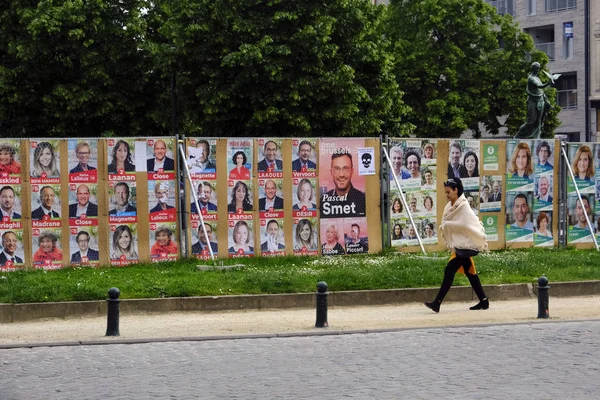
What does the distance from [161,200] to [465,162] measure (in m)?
6.50

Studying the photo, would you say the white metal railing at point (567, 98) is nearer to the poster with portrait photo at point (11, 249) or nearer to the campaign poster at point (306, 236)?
the campaign poster at point (306, 236)

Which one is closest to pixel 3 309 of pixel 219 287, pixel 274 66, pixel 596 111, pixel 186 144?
pixel 219 287

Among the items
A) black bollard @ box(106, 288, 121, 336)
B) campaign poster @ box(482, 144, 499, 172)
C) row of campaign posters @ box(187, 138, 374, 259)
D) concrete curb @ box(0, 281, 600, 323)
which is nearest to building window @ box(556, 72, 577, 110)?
campaign poster @ box(482, 144, 499, 172)

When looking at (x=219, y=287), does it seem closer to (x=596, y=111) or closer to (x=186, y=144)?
(x=186, y=144)

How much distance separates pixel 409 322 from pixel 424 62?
39.5m

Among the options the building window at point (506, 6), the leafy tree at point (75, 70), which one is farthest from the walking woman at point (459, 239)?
the building window at point (506, 6)

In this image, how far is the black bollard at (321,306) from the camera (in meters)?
13.6

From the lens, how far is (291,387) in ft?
31.6

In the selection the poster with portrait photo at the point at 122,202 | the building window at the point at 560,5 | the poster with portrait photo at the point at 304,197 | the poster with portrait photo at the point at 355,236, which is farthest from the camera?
the building window at the point at 560,5

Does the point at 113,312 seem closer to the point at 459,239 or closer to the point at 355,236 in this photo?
the point at 459,239

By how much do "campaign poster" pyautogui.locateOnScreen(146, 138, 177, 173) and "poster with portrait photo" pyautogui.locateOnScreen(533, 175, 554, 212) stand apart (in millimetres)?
8003

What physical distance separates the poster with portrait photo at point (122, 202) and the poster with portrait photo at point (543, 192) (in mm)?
8719

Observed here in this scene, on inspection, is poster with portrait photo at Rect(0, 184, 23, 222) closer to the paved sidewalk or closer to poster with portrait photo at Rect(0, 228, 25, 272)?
poster with portrait photo at Rect(0, 228, 25, 272)

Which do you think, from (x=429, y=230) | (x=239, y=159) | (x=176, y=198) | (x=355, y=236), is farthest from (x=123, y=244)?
(x=429, y=230)
